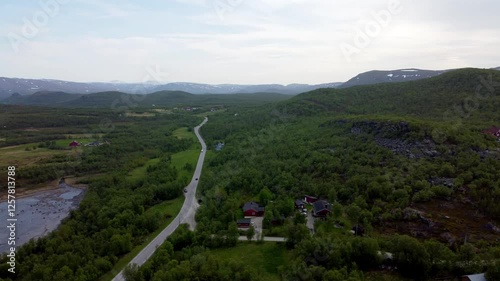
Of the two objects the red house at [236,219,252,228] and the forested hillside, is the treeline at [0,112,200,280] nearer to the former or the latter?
the forested hillside

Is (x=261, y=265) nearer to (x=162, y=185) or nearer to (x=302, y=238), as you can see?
(x=302, y=238)

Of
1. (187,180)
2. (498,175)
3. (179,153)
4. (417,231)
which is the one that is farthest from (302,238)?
(179,153)

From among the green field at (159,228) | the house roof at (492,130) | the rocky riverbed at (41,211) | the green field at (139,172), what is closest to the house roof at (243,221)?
the green field at (159,228)

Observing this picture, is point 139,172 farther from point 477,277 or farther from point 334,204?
point 477,277

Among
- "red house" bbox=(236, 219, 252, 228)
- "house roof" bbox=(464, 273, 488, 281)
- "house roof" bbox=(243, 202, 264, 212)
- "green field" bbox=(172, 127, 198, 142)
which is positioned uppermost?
"house roof" bbox=(464, 273, 488, 281)

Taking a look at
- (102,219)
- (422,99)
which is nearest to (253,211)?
(102,219)

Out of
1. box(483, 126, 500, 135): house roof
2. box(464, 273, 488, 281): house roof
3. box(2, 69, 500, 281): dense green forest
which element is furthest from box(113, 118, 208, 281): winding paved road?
box(483, 126, 500, 135): house roof

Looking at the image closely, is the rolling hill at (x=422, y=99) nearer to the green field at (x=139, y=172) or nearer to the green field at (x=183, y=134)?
the green field at (x=183, y=134)
